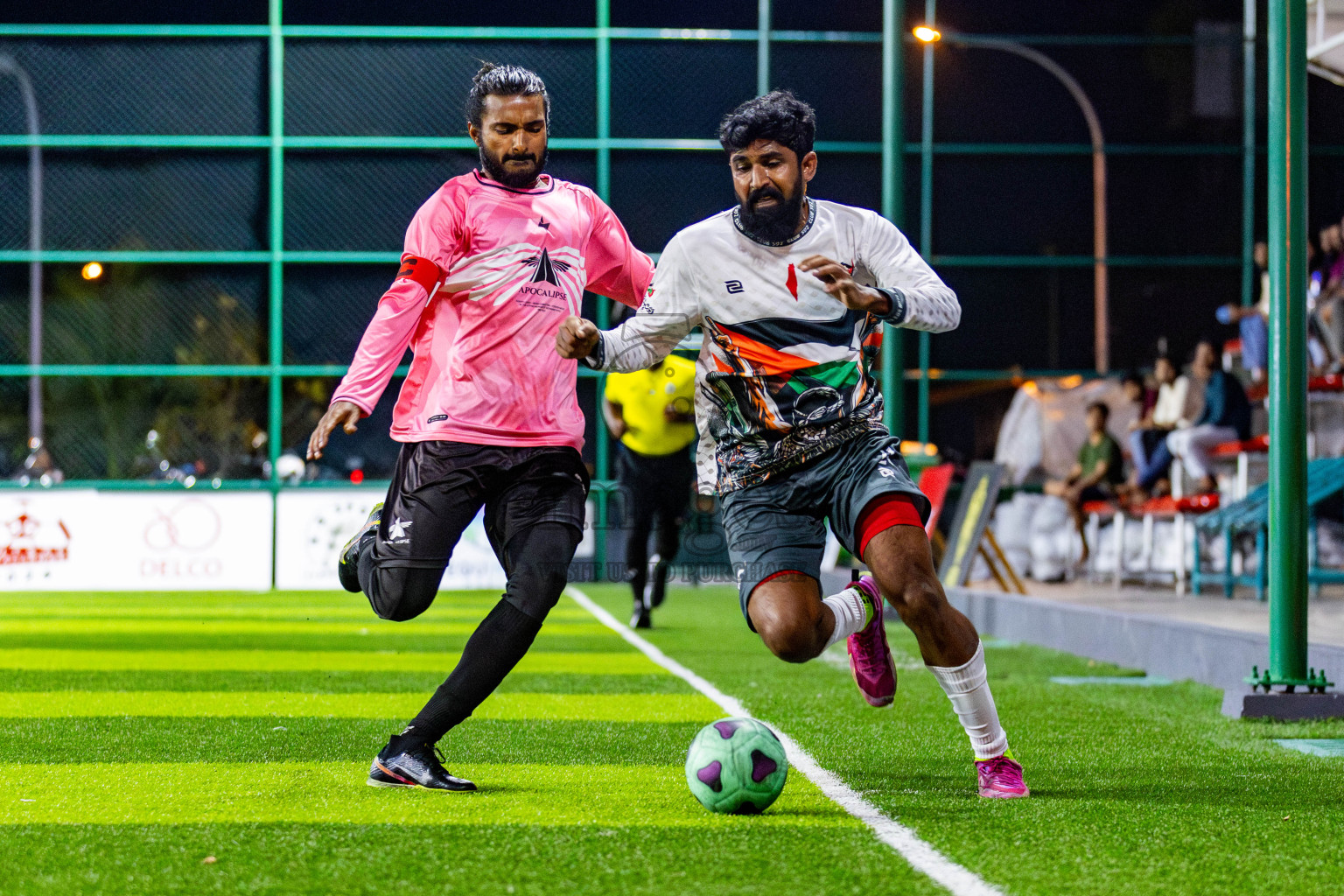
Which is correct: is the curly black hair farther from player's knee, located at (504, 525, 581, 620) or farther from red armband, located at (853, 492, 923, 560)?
player's knee, located at (504, 525, 581, 620)

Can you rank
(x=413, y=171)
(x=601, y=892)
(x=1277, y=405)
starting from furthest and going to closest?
(x=413, y=171) < (x=1277, y=405) < (x=601, y=892)

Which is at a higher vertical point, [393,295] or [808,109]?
[808,109]

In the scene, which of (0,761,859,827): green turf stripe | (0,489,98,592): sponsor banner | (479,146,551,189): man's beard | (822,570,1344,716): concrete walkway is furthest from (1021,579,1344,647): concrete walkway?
(0,489,98,592): sponsor banner

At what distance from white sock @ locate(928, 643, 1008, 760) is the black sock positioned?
1.29 m

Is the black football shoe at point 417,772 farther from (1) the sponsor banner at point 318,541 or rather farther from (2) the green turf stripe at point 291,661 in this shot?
(1) the sponsor banner at point 318,541

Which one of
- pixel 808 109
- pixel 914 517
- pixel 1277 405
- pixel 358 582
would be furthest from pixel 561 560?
pixel 1277 405

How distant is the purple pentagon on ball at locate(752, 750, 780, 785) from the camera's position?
16.4 ft

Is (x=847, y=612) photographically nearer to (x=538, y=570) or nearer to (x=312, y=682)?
(x=538, y=570)

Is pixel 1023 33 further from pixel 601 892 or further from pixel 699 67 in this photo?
pixel 601 892

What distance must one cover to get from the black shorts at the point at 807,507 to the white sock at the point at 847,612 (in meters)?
0.15

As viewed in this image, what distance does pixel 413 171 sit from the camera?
24.3 meters

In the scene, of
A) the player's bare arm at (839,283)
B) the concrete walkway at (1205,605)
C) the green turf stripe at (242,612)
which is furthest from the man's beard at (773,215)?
the green turf stripe at (242,612)

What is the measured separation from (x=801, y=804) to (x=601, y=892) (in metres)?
1.43

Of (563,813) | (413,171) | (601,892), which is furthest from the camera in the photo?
(413,171)
